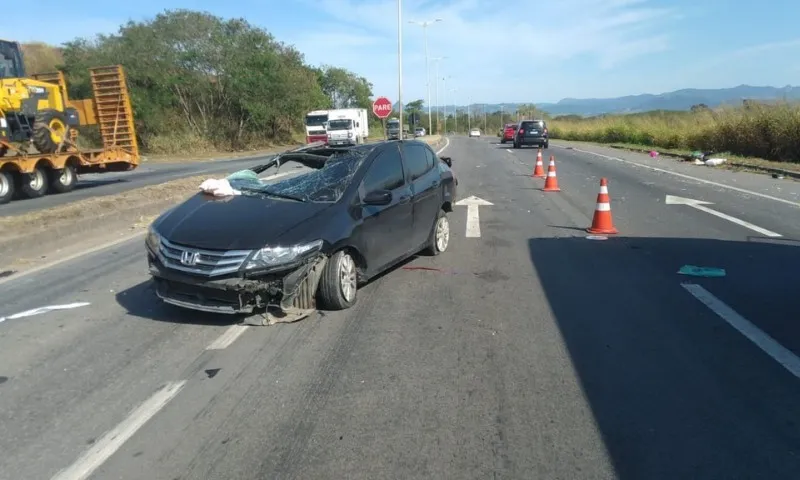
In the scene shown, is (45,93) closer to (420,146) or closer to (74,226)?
(74,226)

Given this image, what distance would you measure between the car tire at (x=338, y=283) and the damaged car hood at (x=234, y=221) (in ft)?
1.59

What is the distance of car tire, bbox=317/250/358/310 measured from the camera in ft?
18.9

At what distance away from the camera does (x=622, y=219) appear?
11.2m

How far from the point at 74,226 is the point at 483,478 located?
9293 millimetres

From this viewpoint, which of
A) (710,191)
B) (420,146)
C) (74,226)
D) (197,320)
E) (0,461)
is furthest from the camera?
(710,191)

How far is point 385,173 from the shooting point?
7062 millimetres

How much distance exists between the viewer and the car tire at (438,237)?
8.22m

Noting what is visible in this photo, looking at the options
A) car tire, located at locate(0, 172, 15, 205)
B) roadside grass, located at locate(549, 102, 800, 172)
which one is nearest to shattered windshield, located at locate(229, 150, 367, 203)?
car tire, located at locate(0, 172, 15, 205)

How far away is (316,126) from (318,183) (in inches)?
1524

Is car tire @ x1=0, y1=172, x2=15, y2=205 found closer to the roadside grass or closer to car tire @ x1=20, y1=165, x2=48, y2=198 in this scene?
car tire @ x1=20, y1=165, x2=48, y2=198

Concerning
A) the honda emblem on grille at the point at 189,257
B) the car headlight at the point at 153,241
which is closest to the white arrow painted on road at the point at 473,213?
the car headlight at the point at 153,241

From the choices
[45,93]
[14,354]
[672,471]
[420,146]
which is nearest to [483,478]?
[672,471]

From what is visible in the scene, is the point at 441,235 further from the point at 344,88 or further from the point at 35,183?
the point at 344,88

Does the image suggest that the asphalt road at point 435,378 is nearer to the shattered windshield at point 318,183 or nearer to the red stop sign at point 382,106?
the shattered windshield at point 318,183
